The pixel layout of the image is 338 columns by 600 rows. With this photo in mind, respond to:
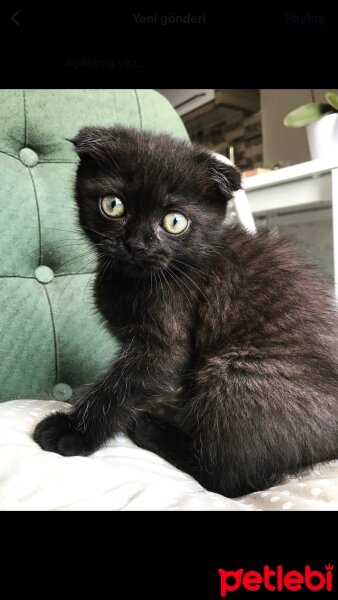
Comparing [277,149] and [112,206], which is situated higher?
[277,149]

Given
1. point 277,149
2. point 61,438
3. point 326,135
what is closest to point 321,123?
point 326,135

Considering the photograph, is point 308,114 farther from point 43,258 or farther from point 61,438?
point 61,438

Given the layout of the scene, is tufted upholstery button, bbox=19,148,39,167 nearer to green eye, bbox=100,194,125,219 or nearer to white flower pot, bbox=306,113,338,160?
green eye, bbox=100,194,125,219
